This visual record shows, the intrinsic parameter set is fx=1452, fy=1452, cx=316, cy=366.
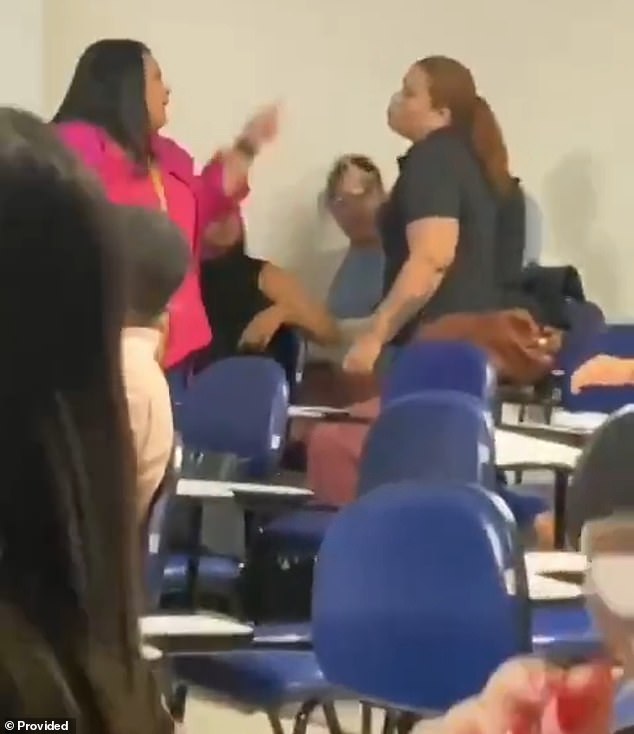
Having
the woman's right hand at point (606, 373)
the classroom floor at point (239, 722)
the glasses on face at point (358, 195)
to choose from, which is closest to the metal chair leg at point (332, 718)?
the classroom floor at point (239, 722)

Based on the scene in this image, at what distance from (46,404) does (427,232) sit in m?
2.91

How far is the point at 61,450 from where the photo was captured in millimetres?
653

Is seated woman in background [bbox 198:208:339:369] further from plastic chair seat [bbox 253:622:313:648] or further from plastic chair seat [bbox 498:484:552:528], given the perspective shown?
plastic chair seat [bbox 253:622:313:648]

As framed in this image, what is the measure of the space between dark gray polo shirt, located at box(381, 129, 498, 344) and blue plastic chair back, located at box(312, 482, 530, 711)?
160cm

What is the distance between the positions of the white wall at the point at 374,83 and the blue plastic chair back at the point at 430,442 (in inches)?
91.5

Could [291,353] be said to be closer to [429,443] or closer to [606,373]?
[429,443]

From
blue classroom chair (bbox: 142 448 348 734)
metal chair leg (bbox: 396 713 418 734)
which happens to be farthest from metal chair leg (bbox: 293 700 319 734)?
metal chair leg (bbox: 396 713 418 734)

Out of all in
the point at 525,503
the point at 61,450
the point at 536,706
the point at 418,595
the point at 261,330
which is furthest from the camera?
the point at 261,330

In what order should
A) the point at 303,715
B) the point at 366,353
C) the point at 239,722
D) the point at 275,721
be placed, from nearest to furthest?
1. the point at 303,715
2. the point at 275,721
3. the point at 239,722
4. the point at 366,353

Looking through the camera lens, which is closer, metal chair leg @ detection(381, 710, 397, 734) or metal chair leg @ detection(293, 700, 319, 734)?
metal chair leg @ detection(381, 710, 397, 734)

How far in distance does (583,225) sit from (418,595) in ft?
12.8

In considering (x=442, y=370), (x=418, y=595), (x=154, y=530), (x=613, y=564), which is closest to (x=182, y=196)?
(x=442, y=370)

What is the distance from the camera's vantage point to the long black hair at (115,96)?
3496mm

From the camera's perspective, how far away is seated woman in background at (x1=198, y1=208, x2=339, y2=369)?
4535 mm
